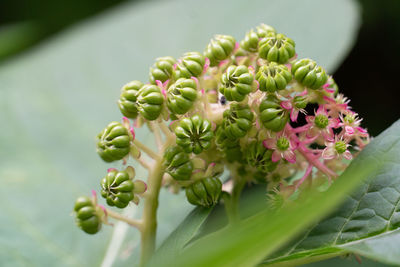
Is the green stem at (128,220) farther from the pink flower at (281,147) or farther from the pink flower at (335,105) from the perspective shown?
the pink flower at (335,105)

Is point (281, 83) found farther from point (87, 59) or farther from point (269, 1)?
point (87, 59)

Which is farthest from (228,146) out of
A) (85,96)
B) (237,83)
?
(85,96)

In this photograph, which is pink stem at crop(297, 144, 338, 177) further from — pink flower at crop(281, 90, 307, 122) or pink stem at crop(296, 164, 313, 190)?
pink flower at crop(281, 90, 307, 122)

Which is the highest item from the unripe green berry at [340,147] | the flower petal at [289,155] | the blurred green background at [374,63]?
the flower petal at [289,155]

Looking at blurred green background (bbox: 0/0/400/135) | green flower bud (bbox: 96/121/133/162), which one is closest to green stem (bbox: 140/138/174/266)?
green flower bud (bbox: 96/121/133/162)

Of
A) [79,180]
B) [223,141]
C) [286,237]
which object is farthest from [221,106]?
[79,180]

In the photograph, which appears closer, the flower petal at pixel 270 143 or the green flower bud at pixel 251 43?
the flower petal at pixel 270 143

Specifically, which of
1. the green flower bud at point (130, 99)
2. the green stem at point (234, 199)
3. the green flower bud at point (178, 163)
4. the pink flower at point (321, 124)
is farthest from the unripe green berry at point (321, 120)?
the green flower bud at point (130, 99)
